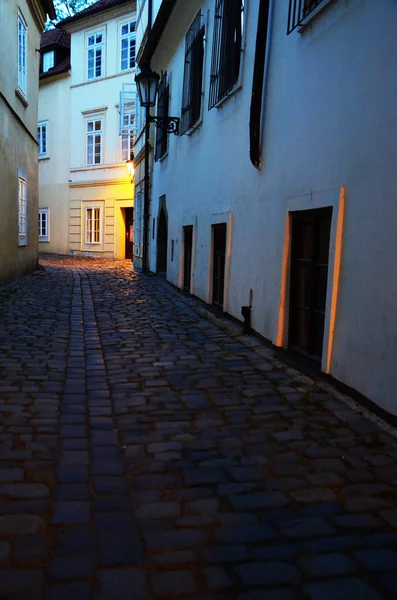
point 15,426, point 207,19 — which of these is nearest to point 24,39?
point 207,19

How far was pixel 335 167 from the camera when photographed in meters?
4.83

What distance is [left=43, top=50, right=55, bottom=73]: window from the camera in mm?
30953

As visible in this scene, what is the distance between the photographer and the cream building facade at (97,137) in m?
26.1

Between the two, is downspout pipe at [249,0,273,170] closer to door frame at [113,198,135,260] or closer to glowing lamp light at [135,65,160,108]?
glowing lamp light at [135,65,160,108]

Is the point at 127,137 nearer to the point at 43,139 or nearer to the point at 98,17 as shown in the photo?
the point at 98,17

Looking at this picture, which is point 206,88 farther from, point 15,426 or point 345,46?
point 15,426

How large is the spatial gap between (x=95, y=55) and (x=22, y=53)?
45.3 feet

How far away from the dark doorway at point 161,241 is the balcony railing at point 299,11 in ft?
32.2

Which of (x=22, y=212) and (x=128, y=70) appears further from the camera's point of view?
(x=128, y=70)

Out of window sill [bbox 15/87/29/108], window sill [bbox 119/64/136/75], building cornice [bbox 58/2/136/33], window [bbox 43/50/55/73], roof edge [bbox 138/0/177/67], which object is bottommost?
window sill [bbox 15/87/29/108]

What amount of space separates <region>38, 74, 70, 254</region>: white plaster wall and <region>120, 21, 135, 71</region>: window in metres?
4.19

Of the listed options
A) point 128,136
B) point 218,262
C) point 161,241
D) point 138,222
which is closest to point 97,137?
point 128,136

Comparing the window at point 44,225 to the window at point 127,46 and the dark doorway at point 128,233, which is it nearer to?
the dark doorway at point 128,233

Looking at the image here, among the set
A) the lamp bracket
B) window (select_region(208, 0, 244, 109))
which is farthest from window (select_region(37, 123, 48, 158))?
window (select_region(208, 0, 244, 109))
